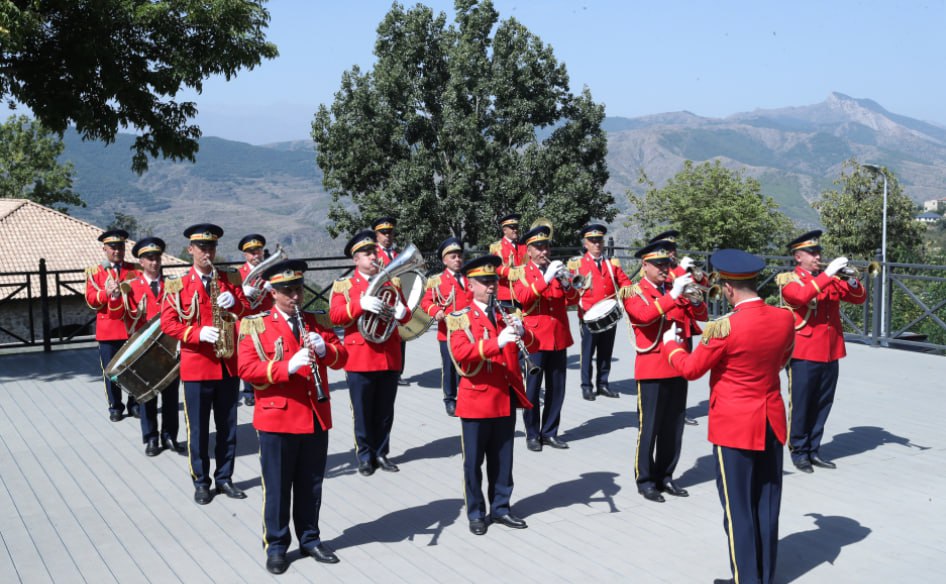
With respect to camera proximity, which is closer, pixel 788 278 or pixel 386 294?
pixel 386 294

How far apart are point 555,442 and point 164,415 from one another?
3.89 metres

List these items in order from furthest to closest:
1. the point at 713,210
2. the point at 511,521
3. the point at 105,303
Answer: the point at 713,210 < the point at 105,303 < the point at 511,521

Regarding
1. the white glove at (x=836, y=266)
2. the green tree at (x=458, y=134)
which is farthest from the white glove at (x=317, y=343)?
the green tree at (x=458, y=134)

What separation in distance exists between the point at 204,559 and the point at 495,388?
241 centimetres

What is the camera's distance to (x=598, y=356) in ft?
37.6

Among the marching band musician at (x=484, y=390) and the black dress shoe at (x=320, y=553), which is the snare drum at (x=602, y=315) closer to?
the marching band musician at (x=484, y=390)

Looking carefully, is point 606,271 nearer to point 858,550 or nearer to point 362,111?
point 858,550

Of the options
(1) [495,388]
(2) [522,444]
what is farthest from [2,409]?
(1) [495,388]

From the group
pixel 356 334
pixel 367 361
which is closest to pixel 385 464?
pixel 367 361

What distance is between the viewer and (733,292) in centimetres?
559

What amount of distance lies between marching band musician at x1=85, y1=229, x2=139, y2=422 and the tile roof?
3567 cm

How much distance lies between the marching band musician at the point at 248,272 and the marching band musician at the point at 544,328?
8.11 feet

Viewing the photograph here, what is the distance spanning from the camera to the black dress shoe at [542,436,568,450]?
916 centimetres

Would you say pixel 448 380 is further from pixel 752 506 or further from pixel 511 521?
pixel 752 506
